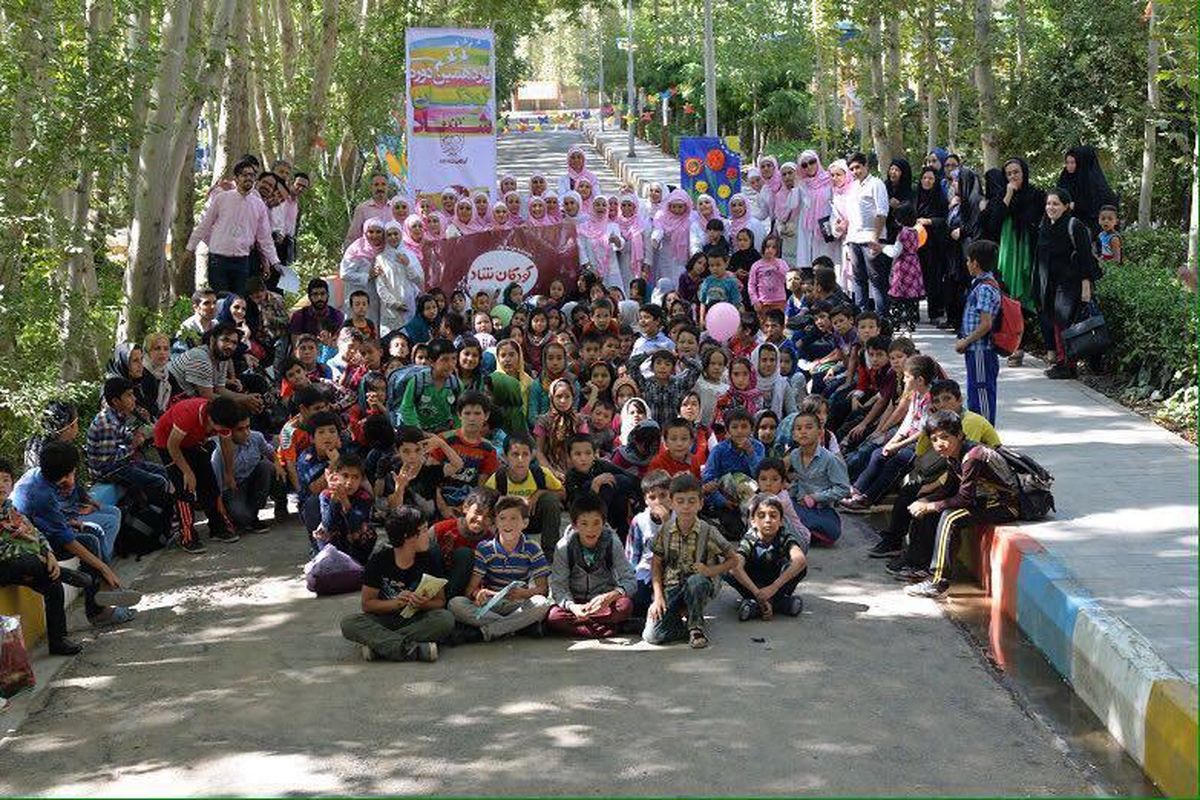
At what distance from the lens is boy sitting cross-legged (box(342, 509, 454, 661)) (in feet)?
27.6

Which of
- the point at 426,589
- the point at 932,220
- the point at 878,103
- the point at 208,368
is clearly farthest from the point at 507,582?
the point at 878,103

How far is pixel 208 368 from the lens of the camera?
38.1 ft

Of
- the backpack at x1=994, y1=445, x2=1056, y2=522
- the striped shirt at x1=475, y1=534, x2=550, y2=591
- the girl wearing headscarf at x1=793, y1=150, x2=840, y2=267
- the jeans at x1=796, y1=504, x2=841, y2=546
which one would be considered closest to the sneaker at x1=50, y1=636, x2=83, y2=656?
the striped shirt at x1=475, y1=534, x2=550, y2=591

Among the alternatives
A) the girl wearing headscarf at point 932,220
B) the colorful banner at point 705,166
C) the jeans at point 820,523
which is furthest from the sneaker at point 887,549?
the colorful banner at point 705,166

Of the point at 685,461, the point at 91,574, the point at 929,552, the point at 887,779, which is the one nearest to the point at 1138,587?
the point at 929,552

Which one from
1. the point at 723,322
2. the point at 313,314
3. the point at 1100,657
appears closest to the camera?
the point at 1100,657

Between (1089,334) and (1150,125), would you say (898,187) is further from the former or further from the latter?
(1150,125)

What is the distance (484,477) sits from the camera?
10664mm

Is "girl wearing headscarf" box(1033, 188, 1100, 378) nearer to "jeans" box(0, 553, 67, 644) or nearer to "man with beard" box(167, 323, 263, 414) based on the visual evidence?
"man with beard" box(167, 323, 263, 414)

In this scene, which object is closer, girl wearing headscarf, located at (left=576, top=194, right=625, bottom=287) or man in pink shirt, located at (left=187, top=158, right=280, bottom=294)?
man in pink shirt, located at (left=187, top=158, right=280, bottom=294)

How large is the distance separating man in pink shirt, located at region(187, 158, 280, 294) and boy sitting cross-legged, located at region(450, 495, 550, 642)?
720 centimetres

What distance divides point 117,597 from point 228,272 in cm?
689

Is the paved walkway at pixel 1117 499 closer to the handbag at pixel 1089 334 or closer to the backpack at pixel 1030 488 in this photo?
the backpack at pixel 1030 488

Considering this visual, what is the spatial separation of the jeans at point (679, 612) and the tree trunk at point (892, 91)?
14.9m
